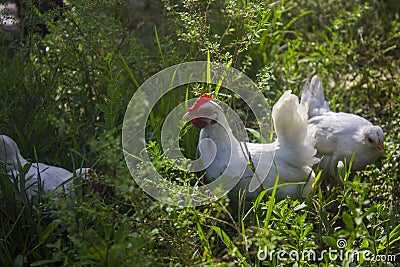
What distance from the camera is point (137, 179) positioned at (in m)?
1.96

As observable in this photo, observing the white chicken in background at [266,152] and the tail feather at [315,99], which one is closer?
the white chicken in background at [266,152]

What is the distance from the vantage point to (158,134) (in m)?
2.45

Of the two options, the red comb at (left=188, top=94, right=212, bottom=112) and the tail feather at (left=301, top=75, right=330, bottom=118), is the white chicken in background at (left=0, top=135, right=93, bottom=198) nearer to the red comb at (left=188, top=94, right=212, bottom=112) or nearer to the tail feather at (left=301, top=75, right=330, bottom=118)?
the red comb at (left=188, top=94, right=212, bottom=112)

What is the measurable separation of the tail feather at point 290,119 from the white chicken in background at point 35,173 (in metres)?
0.86

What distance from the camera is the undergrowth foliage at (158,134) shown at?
68.9 inches

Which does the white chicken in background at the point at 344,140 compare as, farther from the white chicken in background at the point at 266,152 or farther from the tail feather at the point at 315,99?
the white chicken in background at the point at 266,152

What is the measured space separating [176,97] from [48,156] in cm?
70

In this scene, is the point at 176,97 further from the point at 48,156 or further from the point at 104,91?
the point at 48,156

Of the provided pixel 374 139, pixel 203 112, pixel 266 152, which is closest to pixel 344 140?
pixel 374 139
